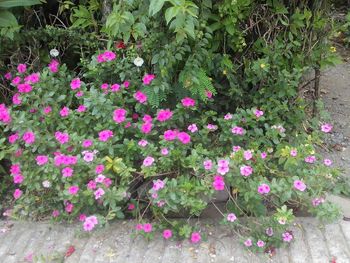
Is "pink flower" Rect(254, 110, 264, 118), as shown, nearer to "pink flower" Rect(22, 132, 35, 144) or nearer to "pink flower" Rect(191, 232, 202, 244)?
"pink flower" Rect(191, 232, 202, 244)

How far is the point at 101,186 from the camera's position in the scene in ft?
8.54

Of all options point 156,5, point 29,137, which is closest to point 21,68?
point 29,137

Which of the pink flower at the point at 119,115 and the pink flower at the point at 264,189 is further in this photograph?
the pink flower at the point at 119,115

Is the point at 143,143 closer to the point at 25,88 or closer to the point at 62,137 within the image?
the point at 62,137

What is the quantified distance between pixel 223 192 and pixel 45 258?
3.66 ft

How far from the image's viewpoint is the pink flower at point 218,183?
2.55m

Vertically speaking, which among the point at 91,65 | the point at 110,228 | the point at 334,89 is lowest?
the point at 334,89

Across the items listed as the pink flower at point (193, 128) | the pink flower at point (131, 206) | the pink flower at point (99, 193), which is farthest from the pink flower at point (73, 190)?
the pink flower at point (193, 128)

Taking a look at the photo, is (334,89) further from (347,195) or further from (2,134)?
(2,134)

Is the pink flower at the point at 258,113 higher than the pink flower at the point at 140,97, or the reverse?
the pink flower at the point at 140,97

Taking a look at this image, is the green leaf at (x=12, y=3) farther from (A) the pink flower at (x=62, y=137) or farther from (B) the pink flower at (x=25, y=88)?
(A) the pink flower at (x=62, y=137)

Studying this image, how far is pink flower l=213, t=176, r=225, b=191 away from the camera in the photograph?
8.36ft

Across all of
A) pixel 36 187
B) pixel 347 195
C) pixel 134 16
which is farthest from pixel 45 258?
pixel 347 195

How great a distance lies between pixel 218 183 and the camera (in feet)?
8.39
